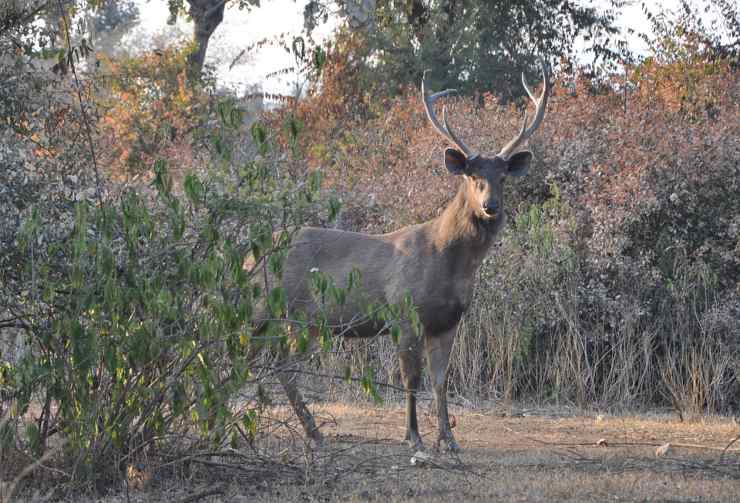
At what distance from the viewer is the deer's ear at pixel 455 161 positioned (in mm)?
8258

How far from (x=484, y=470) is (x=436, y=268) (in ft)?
5.63

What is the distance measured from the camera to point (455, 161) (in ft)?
27.4

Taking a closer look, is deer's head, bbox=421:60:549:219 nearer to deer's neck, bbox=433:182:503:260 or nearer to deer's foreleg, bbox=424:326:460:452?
deer's neck, bbox=433:182:503:260

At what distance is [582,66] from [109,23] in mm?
36697

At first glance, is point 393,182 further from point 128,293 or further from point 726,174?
point 128,293

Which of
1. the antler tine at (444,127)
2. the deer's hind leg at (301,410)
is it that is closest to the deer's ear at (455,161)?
the antler tine at (444,127)

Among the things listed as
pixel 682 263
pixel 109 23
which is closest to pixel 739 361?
pixel 682 263

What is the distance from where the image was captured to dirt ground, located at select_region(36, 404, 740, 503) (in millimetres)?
6086

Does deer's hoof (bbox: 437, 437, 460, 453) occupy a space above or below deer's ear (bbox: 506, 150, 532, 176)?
below

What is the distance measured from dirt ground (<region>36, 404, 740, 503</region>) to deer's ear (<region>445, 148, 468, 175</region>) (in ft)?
7.09

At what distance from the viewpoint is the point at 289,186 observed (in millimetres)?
6305

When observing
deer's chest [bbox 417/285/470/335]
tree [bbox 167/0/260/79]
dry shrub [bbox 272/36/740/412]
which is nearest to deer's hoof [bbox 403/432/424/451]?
deer's chest [bbox 417/285/470/335]

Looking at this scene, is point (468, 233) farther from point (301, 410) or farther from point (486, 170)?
point (301, 410)

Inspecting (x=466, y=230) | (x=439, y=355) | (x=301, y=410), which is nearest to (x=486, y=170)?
(x=466, y=230)
